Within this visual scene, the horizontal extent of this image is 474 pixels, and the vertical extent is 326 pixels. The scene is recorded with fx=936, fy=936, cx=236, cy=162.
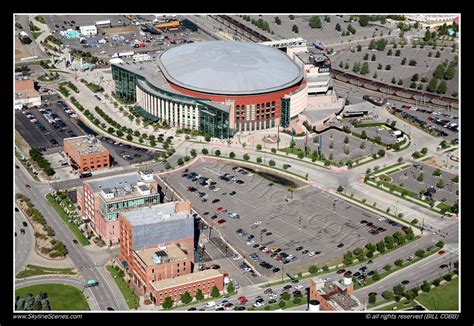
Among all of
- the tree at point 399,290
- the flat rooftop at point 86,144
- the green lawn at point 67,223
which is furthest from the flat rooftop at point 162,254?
the flat rooftop at point 86,144

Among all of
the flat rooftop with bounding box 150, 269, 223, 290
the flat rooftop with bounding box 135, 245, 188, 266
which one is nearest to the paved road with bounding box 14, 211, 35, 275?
the flat rooftop with bounding box 135, 245, 188, 266

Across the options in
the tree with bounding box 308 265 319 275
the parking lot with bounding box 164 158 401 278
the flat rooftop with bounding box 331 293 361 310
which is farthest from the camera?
the parking lot with bounding box 164 158 401 278

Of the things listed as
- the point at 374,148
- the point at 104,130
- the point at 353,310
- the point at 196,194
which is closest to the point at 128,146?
the point at 104,130

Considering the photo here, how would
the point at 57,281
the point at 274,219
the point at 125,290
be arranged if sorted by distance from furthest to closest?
the point at 274,219 < the point at 57,281 < the point at 125,290

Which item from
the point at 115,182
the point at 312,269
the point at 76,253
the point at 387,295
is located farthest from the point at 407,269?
the point at 76,253

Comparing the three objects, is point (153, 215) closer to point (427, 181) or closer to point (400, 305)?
point (400, 305)

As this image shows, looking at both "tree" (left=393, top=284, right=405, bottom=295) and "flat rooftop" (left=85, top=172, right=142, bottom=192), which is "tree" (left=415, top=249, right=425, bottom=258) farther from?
"flat rooftop" (left=85, top=172, right=142, bottom=192)
